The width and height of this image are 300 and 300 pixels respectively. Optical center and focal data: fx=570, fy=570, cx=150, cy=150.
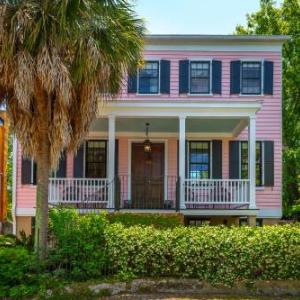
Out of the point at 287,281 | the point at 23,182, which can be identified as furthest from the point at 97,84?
the point at 23,182

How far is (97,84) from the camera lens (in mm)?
12109

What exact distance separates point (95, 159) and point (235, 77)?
18.3 ft

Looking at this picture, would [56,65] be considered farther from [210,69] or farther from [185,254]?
[210,69]

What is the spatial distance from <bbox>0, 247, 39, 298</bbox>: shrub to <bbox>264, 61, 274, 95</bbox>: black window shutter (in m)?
11.3

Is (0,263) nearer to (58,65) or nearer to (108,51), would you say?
(58,65)

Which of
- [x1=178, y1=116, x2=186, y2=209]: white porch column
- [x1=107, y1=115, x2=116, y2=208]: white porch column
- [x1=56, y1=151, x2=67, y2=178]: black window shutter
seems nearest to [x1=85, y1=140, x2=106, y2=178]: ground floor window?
[x1=56, y1=151, x2=67, y2=178]: black window shutter

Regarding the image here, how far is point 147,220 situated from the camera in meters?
14.3

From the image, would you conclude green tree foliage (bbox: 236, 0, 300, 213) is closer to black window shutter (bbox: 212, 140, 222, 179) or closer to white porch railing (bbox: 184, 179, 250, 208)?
black window shutter (bbox: 212, 140, 222, 179)

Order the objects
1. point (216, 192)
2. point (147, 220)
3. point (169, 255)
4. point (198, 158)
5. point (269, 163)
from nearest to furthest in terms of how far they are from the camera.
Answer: point (169, 255) < point (147, 220) < point (216, 192) < point (269, 163) < point (198, 158)

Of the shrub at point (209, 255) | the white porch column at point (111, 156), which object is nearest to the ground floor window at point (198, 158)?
the white porch column at point (111, 156)

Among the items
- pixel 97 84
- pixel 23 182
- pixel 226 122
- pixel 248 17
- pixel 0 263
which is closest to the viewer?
pixel 0 263

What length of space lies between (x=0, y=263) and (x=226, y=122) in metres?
9.18

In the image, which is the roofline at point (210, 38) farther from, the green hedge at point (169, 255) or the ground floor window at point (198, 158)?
the green hedge at point (169, 255)

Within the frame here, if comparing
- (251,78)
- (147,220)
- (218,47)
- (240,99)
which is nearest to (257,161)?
(240,99)
